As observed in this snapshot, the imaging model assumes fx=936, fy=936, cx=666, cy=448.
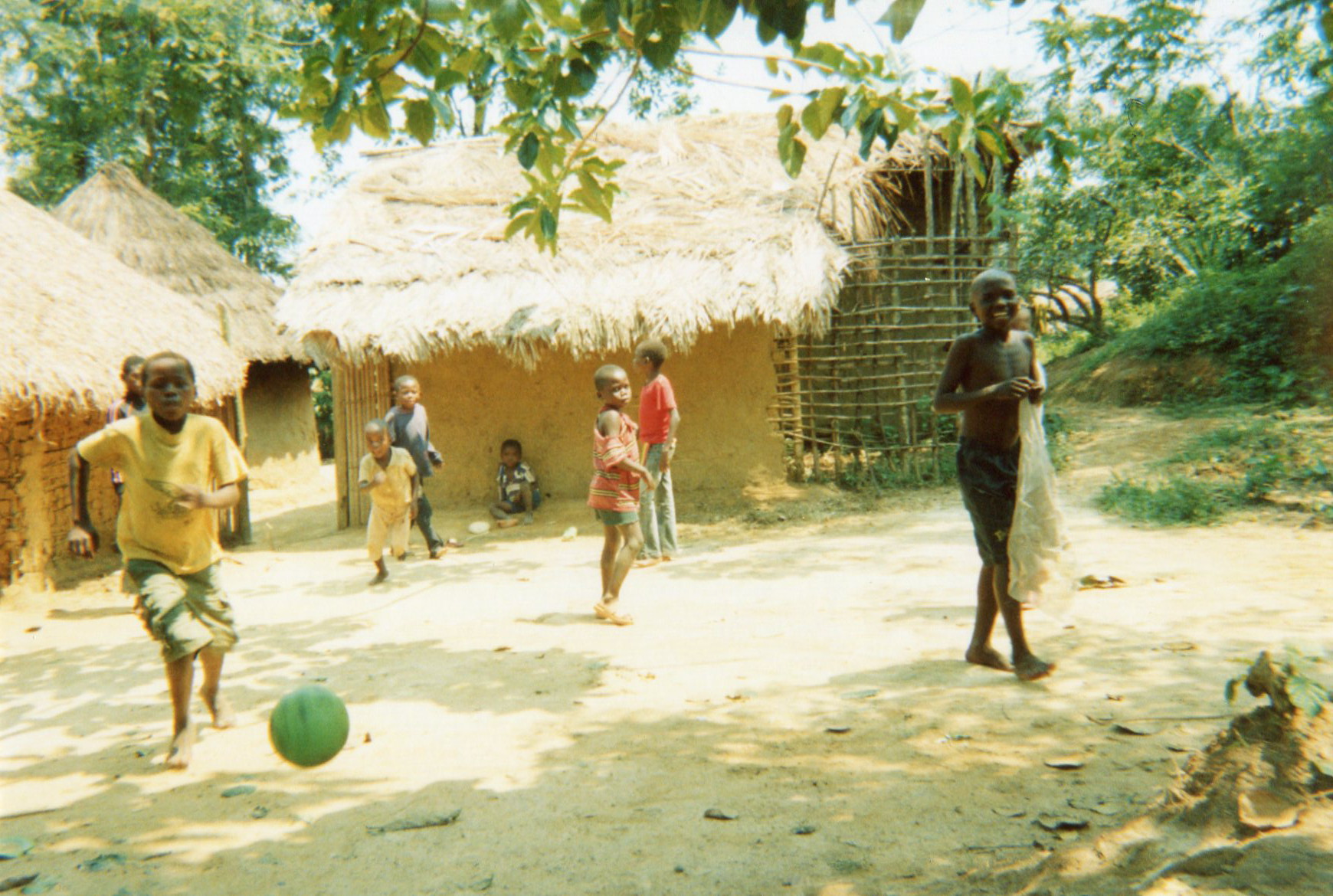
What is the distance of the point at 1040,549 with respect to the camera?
3441 millimetres

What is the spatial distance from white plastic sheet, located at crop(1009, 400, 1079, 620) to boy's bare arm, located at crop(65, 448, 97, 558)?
3375 millimetres

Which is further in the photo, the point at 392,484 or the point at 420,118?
the point at 392,484

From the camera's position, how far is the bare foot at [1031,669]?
351 centimetres

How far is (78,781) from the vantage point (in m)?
3.21

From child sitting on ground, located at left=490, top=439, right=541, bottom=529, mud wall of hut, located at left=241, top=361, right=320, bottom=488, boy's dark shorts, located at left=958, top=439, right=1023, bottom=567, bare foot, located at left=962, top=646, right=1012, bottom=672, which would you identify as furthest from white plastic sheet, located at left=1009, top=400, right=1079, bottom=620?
mud wall of hut, located at left=241, top=361, right=320, bottom=488

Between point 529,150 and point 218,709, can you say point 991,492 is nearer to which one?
point 529,150

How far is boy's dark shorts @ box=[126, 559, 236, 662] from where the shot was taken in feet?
10.5

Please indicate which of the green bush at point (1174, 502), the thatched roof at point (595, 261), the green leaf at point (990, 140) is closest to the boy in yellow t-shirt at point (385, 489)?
the thatched roof at point (595, 261)

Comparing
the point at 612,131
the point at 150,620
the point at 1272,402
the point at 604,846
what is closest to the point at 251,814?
the point at 150,620

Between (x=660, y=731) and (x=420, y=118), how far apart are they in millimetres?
2170

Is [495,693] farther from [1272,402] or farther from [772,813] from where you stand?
[1272,402]

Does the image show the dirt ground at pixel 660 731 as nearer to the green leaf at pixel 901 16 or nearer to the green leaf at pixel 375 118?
the green leaf at pixel 901 16

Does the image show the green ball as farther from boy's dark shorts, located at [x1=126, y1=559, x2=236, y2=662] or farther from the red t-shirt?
the red t-shirt

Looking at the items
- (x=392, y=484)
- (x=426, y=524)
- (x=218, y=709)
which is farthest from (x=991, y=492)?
(x=426, y=524)
